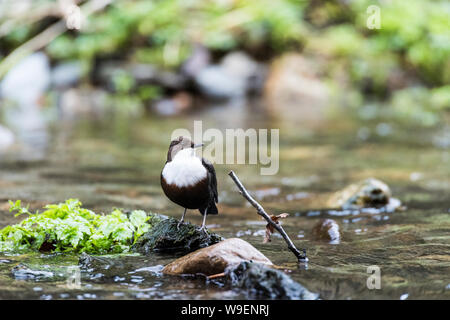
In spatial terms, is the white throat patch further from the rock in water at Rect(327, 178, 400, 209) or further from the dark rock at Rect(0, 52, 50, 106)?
the dark rock at Rect(0, 52, 50, 106)

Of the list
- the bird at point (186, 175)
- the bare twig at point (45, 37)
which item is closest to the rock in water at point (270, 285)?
the bird at point (186, 175)

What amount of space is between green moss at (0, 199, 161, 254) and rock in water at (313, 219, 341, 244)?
5.32 feet

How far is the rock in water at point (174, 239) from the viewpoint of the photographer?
427cm

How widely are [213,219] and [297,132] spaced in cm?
701

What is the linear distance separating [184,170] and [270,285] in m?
1.12

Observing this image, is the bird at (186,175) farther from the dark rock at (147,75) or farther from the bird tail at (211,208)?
the dark rock at (147,75)

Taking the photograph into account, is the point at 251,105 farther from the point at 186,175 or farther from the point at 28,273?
the point at 28,273

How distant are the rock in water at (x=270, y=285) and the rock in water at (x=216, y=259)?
0.25 m

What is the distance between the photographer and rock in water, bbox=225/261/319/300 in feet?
10.5

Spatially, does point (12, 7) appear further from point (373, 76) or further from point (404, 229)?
point (404, 229)


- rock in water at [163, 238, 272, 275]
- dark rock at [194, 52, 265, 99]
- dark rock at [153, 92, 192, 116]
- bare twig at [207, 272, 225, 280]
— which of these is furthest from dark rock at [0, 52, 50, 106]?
bare twig at [207, 272, 225, 280]

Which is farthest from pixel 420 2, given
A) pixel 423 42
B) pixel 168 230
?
pixel 168 230

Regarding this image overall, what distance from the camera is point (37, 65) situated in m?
18.4

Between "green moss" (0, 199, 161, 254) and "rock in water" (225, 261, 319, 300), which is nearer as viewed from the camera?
"rock in water" (225, 261, 319, 300)
